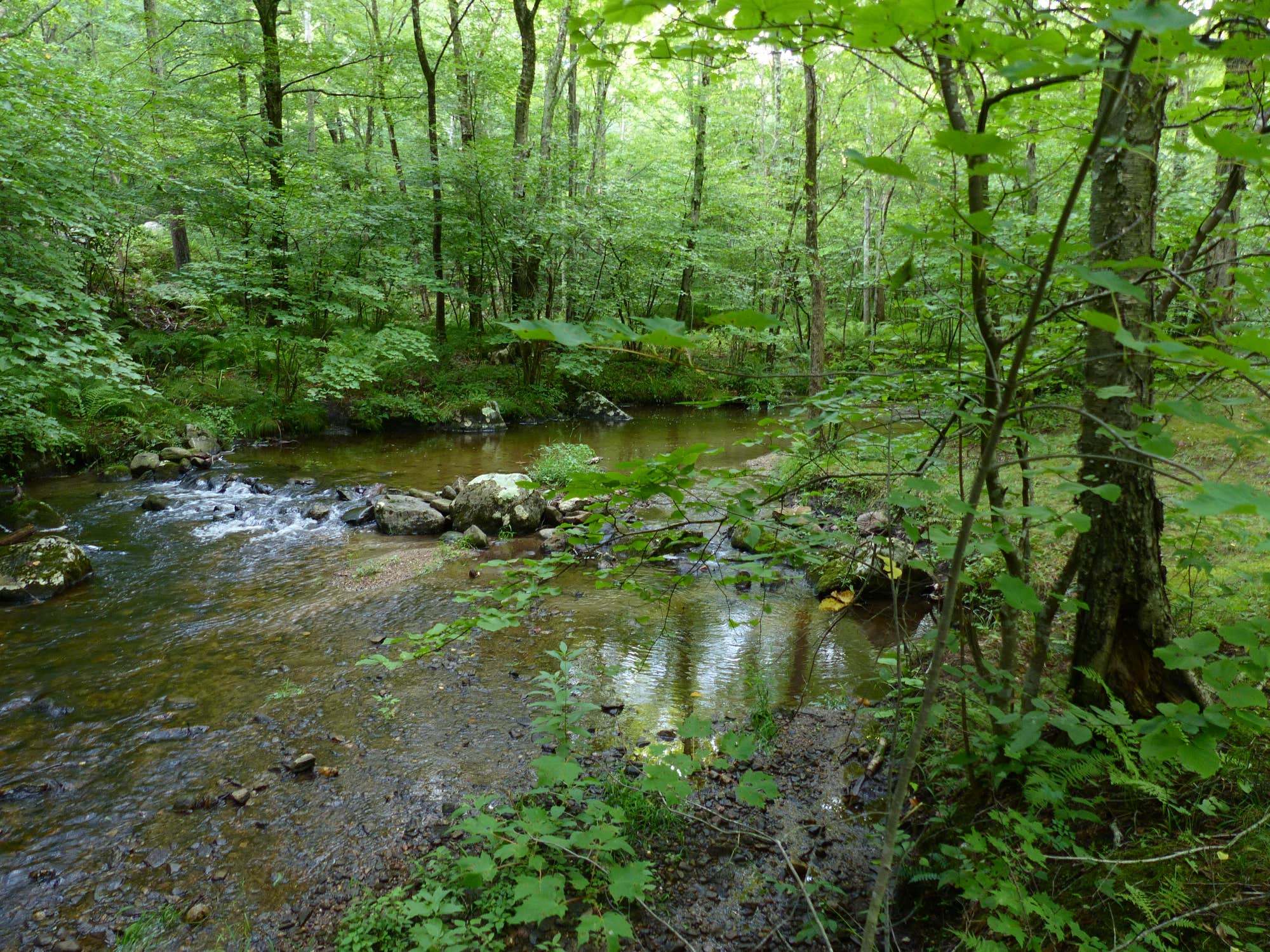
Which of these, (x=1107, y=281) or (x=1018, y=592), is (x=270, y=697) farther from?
(x=1107, y=281)

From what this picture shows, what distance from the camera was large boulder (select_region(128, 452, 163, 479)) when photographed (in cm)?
960

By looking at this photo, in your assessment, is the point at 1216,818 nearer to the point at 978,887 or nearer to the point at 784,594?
the point at 978,887

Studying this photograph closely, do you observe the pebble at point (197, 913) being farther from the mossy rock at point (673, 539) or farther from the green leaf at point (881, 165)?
the green leaf at point (881, 165)

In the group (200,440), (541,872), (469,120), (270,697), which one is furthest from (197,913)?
(469,120)

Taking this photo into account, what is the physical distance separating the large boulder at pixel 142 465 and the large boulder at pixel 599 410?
9.05m

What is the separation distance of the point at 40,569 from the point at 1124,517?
27.3 feet

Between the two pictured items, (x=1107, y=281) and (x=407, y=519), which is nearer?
(x=1107, y=281)

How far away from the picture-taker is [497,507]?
7.95 meters

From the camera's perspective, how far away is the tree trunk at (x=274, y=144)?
1115 centimetres

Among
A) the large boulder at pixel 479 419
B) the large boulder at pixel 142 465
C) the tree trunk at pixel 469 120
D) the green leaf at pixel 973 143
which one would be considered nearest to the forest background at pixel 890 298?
the green leaf at pixel 973 143

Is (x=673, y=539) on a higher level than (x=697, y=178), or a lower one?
lower

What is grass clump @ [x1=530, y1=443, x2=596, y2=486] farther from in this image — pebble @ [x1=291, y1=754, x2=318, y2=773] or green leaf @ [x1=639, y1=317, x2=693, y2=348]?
green leaf @ [x1=639, y1=317, x2=693, y2=348]

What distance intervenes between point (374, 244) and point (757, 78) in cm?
1824

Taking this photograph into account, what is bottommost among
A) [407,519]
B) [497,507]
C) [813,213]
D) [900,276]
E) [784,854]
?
[407,519]
